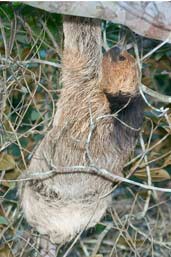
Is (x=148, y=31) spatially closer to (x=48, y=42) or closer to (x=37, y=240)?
(x=48, y=42)

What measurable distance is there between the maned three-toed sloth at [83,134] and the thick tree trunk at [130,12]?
0.25 feet

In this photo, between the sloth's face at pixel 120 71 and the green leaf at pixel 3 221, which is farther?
the green leaf at pixel 3 221

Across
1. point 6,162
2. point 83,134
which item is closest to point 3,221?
point 6,162

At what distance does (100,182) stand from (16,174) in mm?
363

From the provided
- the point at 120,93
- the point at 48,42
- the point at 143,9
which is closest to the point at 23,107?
the point at 48,42

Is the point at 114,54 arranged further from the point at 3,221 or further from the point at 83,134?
the point at 3,221

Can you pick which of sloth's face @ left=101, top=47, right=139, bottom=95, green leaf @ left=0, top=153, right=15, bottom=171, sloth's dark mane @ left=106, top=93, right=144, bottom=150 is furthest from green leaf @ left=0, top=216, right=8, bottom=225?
sloth's face @ left=101, top=47, right=139, bottom=95

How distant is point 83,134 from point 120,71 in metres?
0.25

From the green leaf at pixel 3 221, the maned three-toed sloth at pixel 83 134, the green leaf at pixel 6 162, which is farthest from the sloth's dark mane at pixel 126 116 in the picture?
the green leaf at pixel 3 221

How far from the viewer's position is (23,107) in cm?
186

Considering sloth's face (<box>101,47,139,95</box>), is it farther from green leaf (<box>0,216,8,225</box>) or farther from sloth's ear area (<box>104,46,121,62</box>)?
green leaf (<box>0,216,8,225</box>)

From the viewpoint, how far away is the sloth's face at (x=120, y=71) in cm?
131

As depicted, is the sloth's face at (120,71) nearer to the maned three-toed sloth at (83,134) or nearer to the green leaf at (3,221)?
the maned three-toed sloth at (83,134)

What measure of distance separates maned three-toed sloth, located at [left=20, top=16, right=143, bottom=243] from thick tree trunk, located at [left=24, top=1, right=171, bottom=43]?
0.25 feet
